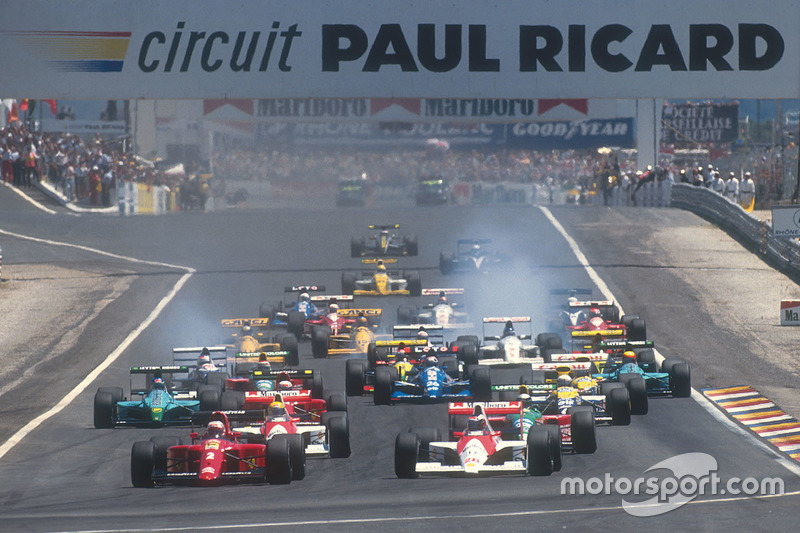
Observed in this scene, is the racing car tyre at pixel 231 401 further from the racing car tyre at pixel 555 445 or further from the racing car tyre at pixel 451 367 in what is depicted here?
the racing car tyre at pixel 555 445

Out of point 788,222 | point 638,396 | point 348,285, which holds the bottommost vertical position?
point 638,396

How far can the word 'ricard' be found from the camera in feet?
100

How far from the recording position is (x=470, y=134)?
8025 centimetres

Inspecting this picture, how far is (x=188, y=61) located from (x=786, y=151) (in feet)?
109

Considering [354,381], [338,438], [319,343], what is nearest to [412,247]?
[319,343]

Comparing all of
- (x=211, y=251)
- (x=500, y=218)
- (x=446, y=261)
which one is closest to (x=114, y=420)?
(x=446, y=261)

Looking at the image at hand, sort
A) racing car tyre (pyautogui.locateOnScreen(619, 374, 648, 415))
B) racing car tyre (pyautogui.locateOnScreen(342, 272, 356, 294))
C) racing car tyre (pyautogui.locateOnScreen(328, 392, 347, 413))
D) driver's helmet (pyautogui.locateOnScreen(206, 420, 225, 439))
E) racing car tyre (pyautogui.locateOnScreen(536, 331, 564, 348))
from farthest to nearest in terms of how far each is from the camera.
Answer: racing car tyre (pyautogui.locateOnScreen(342, 272, 356, 294))
racing car tyre (pyautogui.locateOnScreen(536, 331, 564, 348))
racing car tyre (pyautogui.locateOnScreen(619, 374, 648, 415))
racing car tyre (pyautogui.locateOnScreen(328, 392, 347, 413))
driver's helmet (pyautogui.locateOnScreen(206, 420, 225, 439))

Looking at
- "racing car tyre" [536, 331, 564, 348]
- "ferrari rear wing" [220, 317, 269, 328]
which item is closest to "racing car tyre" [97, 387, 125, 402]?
→ "ferrari rear wing" [220, 317, 269, 328]

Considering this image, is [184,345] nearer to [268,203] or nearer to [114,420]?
[114,420]

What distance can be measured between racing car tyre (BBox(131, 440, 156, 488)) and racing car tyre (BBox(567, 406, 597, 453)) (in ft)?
19.2

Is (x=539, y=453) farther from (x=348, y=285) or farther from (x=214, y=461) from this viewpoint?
(x=348, y=285)

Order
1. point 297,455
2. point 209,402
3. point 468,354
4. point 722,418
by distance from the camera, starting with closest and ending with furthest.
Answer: point 297,455
point 209,402
point 722,418
point 468,354

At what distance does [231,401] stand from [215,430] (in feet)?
8.53

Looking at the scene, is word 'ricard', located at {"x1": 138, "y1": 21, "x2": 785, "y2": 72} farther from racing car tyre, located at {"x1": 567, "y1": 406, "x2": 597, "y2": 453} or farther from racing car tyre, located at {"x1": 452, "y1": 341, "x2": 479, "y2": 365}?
racing car tyre, located at {"x1": 567, "y1": 406, "x2": 597, "y2": 453}
